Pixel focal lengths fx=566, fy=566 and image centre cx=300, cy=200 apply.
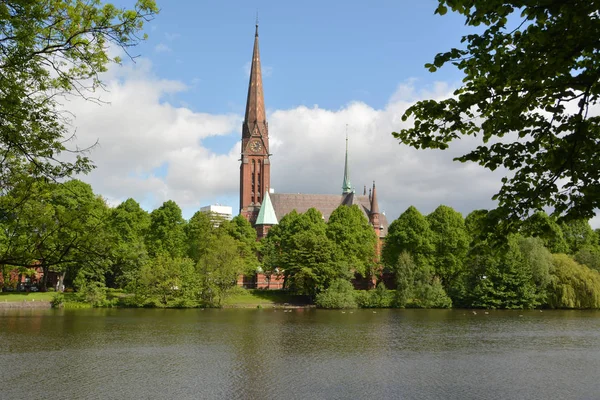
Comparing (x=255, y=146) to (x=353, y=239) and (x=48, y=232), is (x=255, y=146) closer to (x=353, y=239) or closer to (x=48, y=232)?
(x=353, y=239)

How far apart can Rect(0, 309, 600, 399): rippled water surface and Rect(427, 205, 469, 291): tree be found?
2710 centimetres

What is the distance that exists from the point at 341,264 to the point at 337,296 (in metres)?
4.37

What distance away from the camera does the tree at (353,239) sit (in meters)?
68.9

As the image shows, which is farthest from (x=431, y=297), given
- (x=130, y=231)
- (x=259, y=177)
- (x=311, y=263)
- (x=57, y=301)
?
(x=259, y=177)

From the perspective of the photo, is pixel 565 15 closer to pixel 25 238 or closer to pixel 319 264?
pixel 25 238

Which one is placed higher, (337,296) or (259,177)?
(259,177)

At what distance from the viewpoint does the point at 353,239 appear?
228 feet

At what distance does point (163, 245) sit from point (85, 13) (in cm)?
6092

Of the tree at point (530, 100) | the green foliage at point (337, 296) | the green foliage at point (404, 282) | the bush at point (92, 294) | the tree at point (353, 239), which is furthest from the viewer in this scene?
the tree at point (353, 239)

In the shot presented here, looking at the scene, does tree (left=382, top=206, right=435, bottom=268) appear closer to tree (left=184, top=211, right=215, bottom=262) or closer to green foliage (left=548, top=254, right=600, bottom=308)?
green foliage (left=548, top=254, right=600, bottom=308)

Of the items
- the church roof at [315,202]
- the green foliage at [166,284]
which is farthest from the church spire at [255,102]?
the green foliage at [166,284]

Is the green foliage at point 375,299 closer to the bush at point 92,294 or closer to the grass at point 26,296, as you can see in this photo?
the bush at point 92,294

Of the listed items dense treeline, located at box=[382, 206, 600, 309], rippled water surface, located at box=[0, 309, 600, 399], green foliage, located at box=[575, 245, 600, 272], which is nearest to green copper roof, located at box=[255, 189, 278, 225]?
dense treeline, located at box=[382, 206, 600, 309]

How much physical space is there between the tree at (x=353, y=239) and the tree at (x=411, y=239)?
241 centimetres
